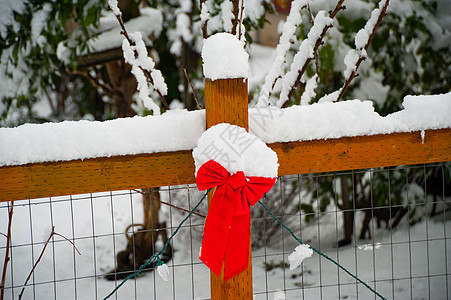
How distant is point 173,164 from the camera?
1309 millimetres

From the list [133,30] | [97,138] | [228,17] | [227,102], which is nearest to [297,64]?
[228,17]

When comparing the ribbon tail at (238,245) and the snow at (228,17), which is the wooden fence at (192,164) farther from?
the snow at (228,17)

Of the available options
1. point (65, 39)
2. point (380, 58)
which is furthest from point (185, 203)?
point (380, 58)

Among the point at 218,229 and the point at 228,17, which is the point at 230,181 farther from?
the point at 228,17

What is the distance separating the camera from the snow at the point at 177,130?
1.22 m

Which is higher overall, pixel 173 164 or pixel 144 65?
pixel 144 65

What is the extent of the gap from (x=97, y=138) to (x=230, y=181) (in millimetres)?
402

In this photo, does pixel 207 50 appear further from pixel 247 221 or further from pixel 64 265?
pixel 64 265

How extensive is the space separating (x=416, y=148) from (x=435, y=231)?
2140 mm

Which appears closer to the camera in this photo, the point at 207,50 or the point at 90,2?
the point at 207,50

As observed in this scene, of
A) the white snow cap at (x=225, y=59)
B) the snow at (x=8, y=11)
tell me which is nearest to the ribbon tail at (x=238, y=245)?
the white snow cap at (x=225, y=59)

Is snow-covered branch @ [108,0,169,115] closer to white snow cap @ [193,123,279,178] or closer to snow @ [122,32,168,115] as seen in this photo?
snow @ [122,32,168,115]

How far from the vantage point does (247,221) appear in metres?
1.20

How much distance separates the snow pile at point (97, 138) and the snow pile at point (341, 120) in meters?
0.20
